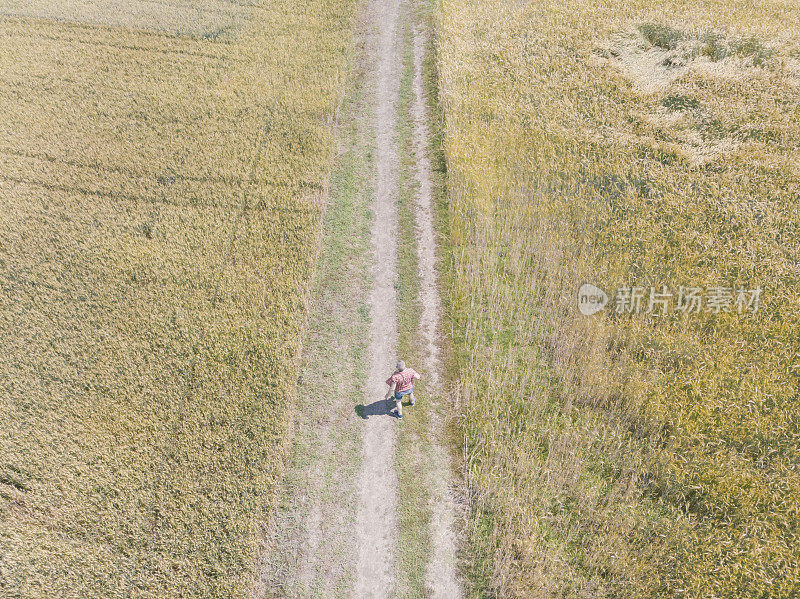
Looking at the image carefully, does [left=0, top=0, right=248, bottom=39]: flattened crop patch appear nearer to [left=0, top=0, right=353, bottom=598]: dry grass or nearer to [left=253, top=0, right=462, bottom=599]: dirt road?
[left=0, top=0, right=353, bottom=598]: dry grass

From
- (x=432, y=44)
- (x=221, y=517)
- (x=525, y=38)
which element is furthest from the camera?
(x=432, y=44)

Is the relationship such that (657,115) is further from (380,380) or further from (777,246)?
(380,380)

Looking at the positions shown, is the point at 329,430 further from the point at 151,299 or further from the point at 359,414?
the point at 151,299

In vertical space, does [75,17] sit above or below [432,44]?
above

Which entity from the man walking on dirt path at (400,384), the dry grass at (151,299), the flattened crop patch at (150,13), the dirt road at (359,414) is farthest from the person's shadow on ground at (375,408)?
the flattened crop patch at (150,13)

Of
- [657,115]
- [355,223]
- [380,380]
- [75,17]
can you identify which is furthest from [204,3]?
[380,380]

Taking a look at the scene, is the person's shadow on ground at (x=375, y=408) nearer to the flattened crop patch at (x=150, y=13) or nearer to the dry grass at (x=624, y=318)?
the dry grass at (x=624, y=318)
